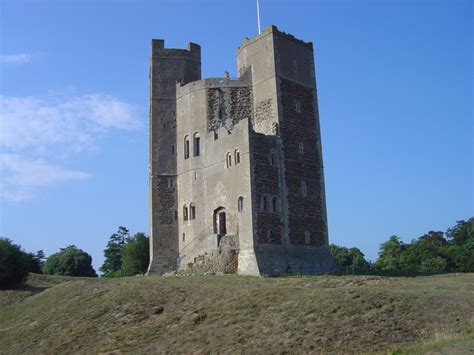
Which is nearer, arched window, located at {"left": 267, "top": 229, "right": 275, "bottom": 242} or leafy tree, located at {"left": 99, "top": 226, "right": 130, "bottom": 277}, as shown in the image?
arched window, located at {"left": 267, "top": 229, "right": 275, "bottom": 242}

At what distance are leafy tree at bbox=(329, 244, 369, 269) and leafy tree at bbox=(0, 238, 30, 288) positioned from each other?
1617 inches

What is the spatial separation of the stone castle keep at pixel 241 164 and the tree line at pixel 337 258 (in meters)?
5.57

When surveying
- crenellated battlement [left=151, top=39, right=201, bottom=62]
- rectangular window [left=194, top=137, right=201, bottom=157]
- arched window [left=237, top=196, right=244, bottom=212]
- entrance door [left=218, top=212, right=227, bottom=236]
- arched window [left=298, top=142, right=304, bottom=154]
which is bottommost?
entrance door [left=218, top=212, right=227, bottom=236]

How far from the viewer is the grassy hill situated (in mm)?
17688

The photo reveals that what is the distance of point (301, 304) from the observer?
838 inches

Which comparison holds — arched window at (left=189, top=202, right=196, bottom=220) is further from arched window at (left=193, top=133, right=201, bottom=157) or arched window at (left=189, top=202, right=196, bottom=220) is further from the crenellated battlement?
the crenellated battlement

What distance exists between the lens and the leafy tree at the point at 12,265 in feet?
111

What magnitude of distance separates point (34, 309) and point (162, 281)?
6415mm

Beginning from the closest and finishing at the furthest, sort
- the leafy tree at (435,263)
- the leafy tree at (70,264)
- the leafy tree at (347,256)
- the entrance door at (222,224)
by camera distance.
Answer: the entrance door at (222,224) → the leafy tree at (70,264) → the leafy tree at (435,263) → the leafy tree at (347,256)

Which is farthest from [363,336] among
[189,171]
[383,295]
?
[189,171]

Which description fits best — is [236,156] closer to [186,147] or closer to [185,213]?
[186,147]

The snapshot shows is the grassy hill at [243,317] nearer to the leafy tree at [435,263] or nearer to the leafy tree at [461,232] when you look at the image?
the leafy tree at [435,263]

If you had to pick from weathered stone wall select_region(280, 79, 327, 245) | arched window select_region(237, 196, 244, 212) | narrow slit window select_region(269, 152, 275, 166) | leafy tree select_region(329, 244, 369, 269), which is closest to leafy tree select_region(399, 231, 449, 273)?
leafy tree select_region(329, 244, 369, 269)

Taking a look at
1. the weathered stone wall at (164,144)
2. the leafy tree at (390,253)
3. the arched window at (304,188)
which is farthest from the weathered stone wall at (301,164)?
the leafy tree at (390,253)
